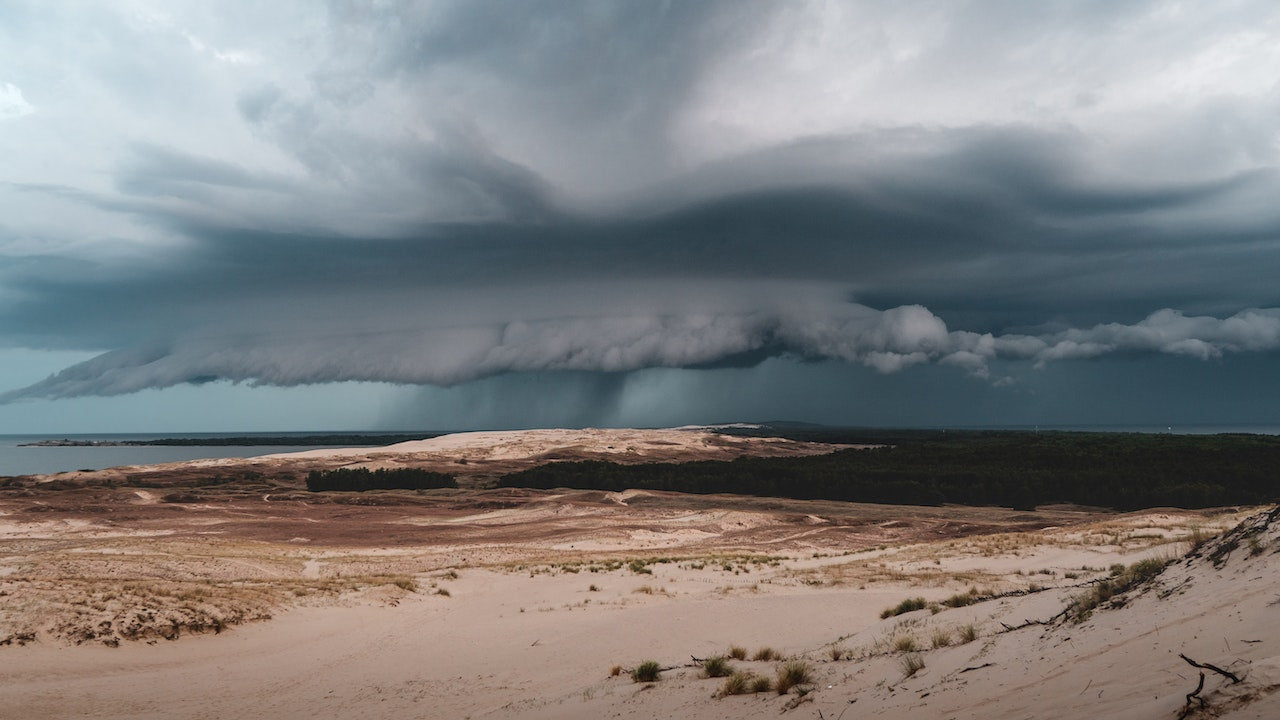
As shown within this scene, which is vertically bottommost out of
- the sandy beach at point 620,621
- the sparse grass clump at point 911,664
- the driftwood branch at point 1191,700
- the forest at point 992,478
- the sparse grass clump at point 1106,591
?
the forest at point 992,478

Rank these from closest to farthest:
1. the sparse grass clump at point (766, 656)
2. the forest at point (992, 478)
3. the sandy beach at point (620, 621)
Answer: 1. the sandy beach at point (620, 621)
2. the sparse grass clump at point (766, 656)
3. the forest at point (992, 478)

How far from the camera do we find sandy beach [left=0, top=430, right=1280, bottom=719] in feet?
25.2

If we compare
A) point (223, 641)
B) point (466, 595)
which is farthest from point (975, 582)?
point (223, 641)

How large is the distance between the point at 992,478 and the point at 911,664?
233 ft

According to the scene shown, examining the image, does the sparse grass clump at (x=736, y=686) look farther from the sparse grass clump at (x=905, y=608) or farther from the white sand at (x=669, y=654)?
the sparse grass clump at (x=905, y=608)

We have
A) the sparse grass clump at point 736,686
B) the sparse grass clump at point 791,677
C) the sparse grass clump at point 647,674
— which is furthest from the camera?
the sparse grass clump at point 647,674

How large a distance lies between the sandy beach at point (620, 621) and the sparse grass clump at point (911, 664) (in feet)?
0.15

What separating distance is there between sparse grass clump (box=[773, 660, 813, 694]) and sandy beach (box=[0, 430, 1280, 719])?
0.11 m

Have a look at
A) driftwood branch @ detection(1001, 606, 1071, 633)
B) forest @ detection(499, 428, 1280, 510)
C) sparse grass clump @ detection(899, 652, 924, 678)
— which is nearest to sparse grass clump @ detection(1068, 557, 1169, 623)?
driftwood branch @ detection(1001, 606, 1071, 633)

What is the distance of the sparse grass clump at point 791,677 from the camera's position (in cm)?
948

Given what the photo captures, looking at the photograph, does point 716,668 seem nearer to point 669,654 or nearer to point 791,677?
point 791,677

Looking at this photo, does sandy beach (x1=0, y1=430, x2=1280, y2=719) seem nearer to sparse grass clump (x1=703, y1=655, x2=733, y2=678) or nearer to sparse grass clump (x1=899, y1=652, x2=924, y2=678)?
sparse grass clump (x1=899, y1=652, x2=924, y2=678)

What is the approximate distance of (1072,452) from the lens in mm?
95000

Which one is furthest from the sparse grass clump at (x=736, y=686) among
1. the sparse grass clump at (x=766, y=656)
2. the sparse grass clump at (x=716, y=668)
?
the sparse grass clump at (x=766, y=656)
